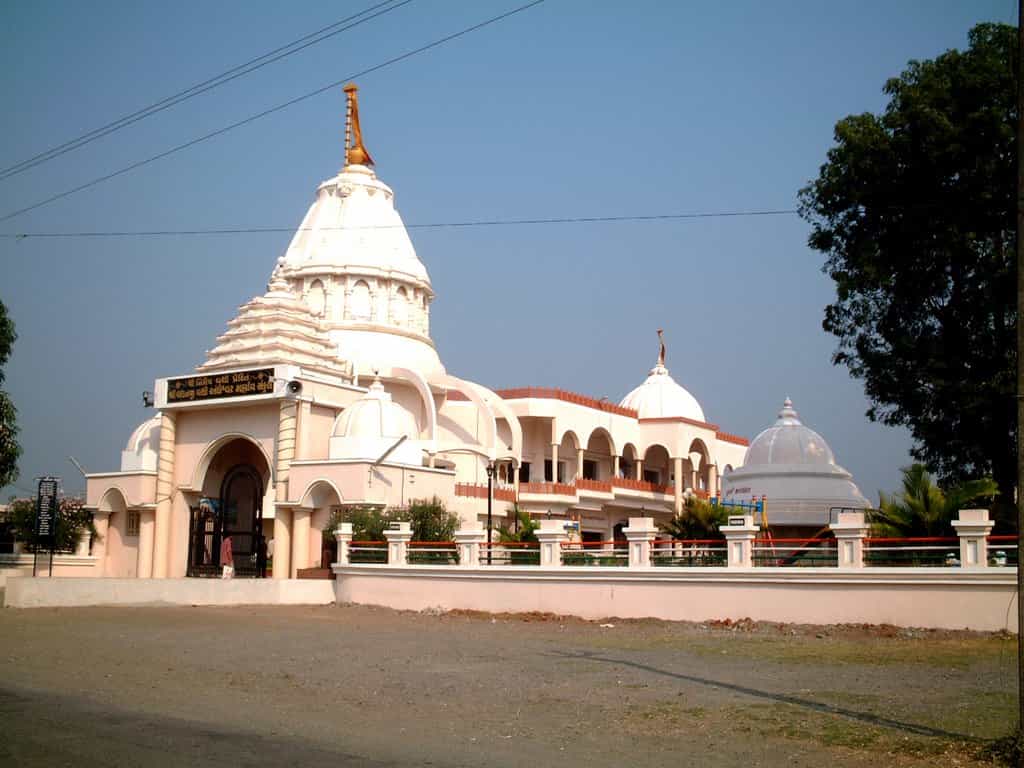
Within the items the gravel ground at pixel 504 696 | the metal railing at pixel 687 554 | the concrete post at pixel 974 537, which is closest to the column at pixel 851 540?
the gravel ground at pixel 504 696

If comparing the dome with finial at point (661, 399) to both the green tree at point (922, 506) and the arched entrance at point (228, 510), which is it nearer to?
the arched entrance at point (228, 510)

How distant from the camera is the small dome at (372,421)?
102 feet

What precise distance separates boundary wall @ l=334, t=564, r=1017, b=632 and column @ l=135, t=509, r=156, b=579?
1210cm

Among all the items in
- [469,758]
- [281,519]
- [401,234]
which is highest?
[401,234]

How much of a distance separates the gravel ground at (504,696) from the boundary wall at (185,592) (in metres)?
5.96

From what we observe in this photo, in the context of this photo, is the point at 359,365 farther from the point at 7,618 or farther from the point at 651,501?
the point at 7,618

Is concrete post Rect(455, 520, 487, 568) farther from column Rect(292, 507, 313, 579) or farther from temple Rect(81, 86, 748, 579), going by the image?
column Rect(292, 507, 313, 579)

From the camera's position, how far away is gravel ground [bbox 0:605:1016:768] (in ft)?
27.0

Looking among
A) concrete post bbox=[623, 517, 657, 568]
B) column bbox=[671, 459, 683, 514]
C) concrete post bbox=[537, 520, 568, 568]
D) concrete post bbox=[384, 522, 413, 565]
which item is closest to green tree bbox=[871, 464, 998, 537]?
concrete post bbox=[623, 517, 657, 568]

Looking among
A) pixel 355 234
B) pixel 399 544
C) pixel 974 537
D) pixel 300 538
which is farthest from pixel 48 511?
pixel 974 537

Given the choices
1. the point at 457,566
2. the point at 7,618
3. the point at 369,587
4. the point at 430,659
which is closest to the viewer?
→ the point at 430,659

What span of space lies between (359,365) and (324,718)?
28.4m

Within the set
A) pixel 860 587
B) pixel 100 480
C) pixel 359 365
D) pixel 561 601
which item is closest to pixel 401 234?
pixel 359 365

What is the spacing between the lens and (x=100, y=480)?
3556 cm
